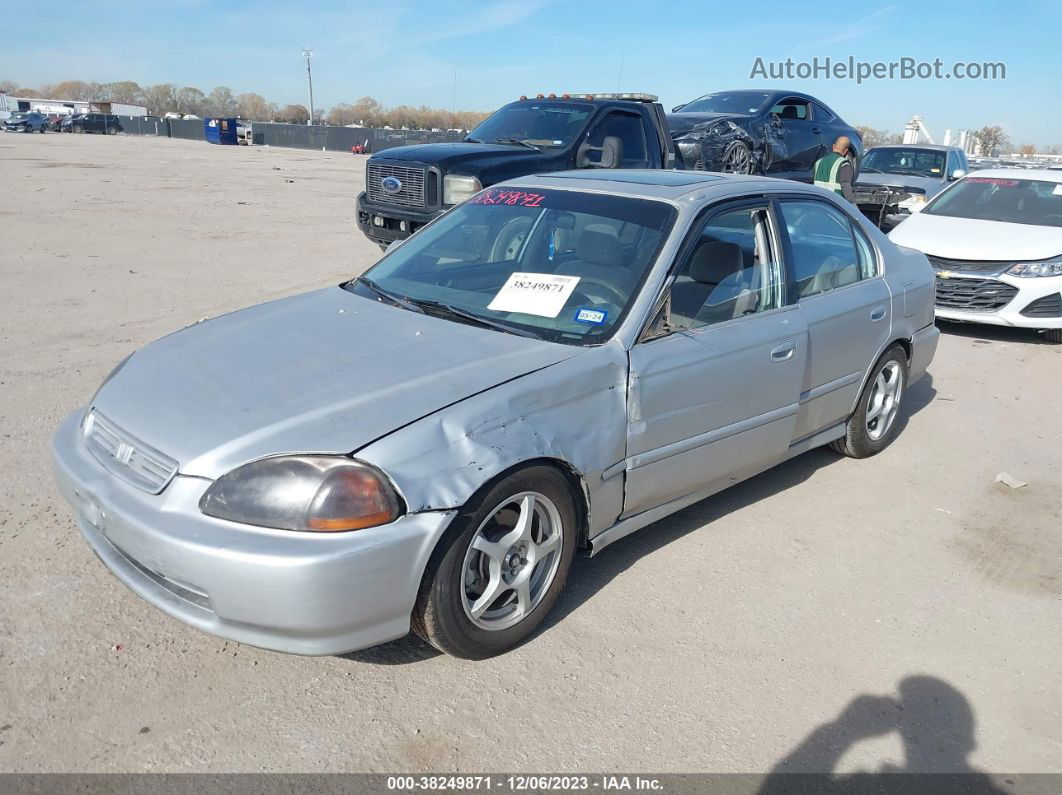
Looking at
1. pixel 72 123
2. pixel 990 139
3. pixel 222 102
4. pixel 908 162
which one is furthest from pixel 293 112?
pixel 908 162

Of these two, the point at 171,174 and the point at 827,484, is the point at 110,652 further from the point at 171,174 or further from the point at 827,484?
the point at 171,174

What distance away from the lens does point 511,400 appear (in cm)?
295

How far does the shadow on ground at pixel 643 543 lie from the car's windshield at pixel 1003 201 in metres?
5.26

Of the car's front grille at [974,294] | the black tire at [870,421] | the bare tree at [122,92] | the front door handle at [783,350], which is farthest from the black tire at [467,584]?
the bare tree at [122,92]

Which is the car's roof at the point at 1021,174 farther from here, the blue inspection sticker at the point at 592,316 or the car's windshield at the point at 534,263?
the blue inspection sticker at the point at 592,316

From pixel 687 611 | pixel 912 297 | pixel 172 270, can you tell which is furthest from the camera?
pixel 172 270

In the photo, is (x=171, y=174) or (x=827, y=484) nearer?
(x=827, y=484)

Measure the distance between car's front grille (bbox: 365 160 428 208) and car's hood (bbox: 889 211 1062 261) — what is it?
4.55m

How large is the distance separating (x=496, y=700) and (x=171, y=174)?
77.7ft

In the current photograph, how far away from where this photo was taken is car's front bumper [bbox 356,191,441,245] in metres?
8.88

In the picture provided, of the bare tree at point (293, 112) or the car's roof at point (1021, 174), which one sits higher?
the bare tree at point (293, 112)

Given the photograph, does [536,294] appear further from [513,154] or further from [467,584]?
[513,154]

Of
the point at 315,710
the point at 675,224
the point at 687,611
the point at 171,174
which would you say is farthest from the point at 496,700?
the point at 171,174

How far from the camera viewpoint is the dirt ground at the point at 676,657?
2.67m
